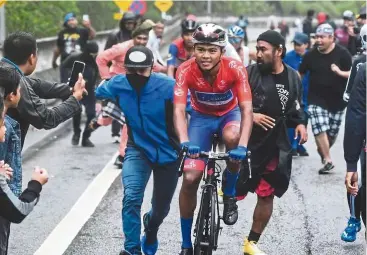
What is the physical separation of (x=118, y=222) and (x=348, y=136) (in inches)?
→ 117

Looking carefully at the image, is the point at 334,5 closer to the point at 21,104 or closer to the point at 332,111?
the point at 332,111

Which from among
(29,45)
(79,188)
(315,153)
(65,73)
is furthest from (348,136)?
(65,73)

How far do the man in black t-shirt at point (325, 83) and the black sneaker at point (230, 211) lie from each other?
512 cm

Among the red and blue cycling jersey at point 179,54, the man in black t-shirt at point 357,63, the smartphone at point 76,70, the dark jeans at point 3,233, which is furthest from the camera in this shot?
the red and blue cycling jersey at point 179,54

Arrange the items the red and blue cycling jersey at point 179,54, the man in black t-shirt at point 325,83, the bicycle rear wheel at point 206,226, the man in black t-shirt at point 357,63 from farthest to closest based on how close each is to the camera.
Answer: the red and blue cycling jersey at point 179,54 < the man in black t-shirt at point 325,83 < the man in black t-shirt at point 357,63 < the bicycle rear wheel at point 206,226

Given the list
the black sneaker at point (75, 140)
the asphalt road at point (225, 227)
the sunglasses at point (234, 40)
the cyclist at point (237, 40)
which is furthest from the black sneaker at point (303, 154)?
the black sneaker at point (75, 140)

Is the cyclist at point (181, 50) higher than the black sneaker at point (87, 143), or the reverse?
the cyclist at point (181, 50)

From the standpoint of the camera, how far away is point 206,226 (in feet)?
24.9

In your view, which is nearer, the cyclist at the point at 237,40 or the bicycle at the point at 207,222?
the bicycle at the point at 207,222

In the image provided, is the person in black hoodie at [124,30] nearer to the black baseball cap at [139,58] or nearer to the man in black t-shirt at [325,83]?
the man in black t-shirt at [325,83]

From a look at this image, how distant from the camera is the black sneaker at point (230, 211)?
324 inches

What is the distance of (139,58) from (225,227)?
2290mm

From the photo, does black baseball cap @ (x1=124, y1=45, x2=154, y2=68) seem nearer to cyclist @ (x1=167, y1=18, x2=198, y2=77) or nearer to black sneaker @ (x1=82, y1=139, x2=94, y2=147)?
cyclist @ (x1=167, y1=18, x2=198, y2=77)

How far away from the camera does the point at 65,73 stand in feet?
53.1
